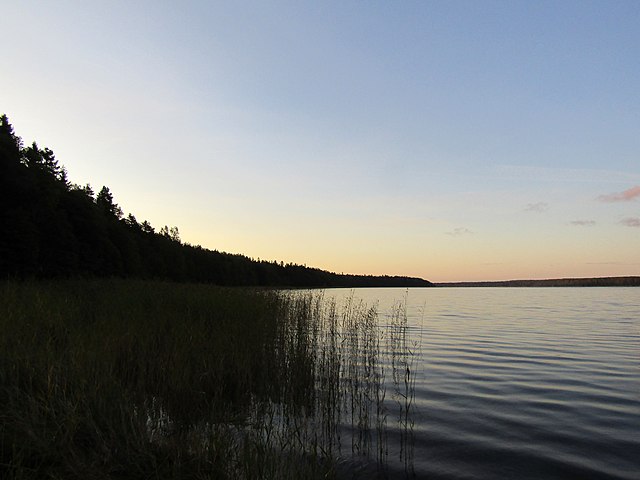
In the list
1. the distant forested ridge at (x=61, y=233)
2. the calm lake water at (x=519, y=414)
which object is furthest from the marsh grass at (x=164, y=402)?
the distant forested ridge at (x=61, y=233)

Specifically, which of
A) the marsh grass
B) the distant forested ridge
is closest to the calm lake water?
the marsh grass

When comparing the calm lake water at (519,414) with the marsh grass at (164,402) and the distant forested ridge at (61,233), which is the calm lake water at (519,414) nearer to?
the marsh grass at (164,402)

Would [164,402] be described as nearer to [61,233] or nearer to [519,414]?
[519,414]

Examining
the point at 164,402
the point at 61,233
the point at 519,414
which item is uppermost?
the point at 61,233

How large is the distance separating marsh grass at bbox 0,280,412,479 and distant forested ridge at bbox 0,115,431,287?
965 cm

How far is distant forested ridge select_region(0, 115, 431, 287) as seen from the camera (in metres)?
35.8

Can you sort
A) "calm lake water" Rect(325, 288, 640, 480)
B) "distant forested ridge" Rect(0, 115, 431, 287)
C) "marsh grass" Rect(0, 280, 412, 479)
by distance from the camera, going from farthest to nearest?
1. "distant forested ridge" Rect(0, 115, 431, 287)
2. "calm lake water" Rect(325, 288, 640, 480)
3. "marsh grass" Rect(0, 280, 412, 479)

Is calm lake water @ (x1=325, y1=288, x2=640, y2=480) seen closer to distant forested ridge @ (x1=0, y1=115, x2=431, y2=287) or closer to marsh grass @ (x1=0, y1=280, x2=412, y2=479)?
marsh grass @ (x1=0, y1=280, x2=412, y2=479)

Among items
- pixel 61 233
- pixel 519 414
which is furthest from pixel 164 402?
pixel 61 233

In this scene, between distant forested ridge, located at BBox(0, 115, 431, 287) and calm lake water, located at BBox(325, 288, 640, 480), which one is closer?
calm lake water, located at BBox(325, 288, 640, 480)

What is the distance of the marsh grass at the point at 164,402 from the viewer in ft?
15.8

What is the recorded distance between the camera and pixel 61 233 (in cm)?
4409

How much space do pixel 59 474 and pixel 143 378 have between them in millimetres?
3289

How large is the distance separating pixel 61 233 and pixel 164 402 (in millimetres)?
43999
